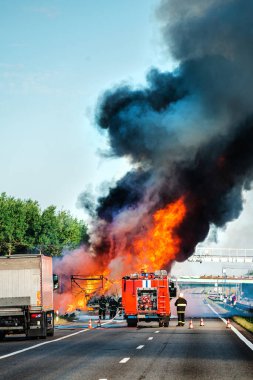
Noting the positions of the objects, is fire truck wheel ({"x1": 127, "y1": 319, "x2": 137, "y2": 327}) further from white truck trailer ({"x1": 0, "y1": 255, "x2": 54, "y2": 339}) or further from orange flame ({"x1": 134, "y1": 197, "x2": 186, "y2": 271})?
orange flame ({"x1": 134, "y1": 197, "x2": 186, "y2": 271})

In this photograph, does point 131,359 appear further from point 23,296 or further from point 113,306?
point 113,306

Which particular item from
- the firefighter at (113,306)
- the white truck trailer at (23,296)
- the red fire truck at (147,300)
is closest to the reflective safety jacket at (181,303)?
the red fire truck at (147,300)

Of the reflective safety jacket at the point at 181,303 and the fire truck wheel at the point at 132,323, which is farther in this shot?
the fire truck wheel at the point at 132,323

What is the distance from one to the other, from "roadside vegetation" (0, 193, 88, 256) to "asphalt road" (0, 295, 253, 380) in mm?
71757

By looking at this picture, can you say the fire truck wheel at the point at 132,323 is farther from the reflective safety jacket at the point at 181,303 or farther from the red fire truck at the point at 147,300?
the reflective safety jacket at the point at 181,303

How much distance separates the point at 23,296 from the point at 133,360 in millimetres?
14607

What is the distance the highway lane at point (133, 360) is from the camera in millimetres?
19875

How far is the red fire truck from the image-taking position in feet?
163

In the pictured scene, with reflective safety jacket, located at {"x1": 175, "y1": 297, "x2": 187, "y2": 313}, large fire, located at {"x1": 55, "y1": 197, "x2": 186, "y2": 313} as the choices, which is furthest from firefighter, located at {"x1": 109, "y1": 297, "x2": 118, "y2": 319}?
reflective safety jacket, located at {"x1": 175, "y1": 297, "x2": 187, "y2": 313}

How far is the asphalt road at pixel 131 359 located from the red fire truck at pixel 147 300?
1358 centimetres

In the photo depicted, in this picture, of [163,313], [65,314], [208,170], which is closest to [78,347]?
[163,313]

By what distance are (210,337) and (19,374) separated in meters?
18.1

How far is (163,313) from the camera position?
49375 millimetres

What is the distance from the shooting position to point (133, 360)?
947 inches
